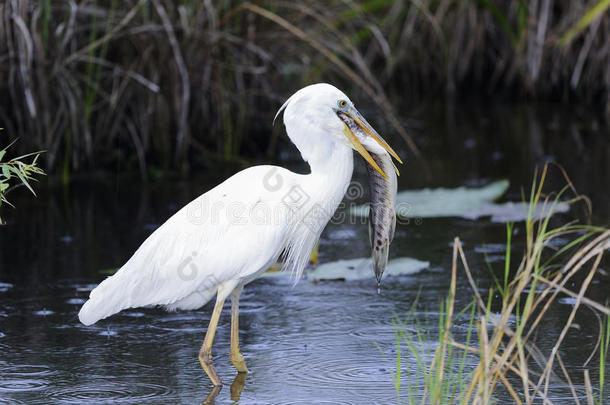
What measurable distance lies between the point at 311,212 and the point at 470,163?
4.40 metres

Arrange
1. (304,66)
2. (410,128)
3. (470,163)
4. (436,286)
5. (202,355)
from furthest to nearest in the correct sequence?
(410,128), (470,163), (304,66), (436,286), (202,355)

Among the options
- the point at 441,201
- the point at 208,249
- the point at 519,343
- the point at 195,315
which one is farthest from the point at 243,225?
the point at 441,201

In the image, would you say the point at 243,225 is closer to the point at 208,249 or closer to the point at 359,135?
the point at 208,249

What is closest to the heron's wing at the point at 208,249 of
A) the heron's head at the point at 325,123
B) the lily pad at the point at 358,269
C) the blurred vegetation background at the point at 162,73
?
the heron's head at the point at 325,123

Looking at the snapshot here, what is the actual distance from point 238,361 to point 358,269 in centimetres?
142

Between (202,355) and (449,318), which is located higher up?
(449,318)

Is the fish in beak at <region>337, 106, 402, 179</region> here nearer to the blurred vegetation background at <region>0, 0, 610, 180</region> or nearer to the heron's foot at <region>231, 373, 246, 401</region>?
the heron's foot at <region>231, 373, 246, 401</region>

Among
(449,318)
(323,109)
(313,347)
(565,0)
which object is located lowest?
(313,347)

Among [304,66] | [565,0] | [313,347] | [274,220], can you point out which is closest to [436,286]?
[313,347]

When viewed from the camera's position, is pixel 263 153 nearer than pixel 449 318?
No

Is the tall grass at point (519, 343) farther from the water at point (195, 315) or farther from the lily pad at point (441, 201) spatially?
the lily pad at point (441, 201)

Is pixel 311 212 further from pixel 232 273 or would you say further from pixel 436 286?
pixel 436 286

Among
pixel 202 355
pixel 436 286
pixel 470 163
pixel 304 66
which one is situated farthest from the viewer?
pixel 470 163

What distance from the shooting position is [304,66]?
7555 mm
